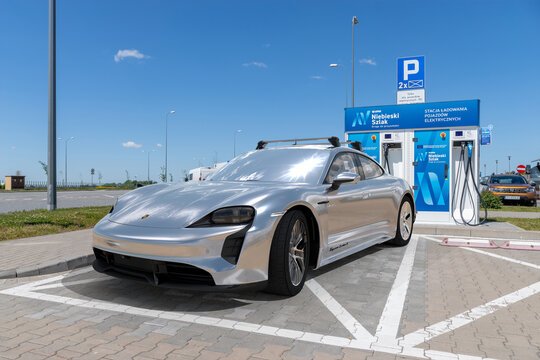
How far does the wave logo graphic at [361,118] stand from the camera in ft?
33.4

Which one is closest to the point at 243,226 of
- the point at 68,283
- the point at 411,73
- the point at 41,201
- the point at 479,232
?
the point at 68,283

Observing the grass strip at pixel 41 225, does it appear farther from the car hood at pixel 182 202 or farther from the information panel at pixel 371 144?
the information panel at pixel 371 144

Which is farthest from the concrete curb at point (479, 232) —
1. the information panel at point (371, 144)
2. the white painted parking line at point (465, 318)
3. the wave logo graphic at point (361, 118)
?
the white painted parking line at point (465, 318)

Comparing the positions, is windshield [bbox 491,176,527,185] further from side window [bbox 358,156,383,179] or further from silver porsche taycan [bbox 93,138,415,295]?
silver porsche taycan [bbox 93,138,415,295]

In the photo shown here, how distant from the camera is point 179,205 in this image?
11.8 feet

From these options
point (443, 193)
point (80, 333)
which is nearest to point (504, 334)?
point (80, 333)

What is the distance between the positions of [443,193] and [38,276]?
834 cm

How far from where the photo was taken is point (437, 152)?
9539 mm

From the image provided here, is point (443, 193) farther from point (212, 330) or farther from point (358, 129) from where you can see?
point (212, 330)

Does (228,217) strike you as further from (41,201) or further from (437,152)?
(41,201)

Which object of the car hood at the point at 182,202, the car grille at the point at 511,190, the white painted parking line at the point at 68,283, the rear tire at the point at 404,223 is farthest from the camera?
the car grille at the point at 511,190

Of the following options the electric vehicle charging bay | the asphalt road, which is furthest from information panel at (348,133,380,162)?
the asphalt road

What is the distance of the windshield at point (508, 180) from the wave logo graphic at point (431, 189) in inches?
445

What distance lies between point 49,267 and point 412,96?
10001mm
